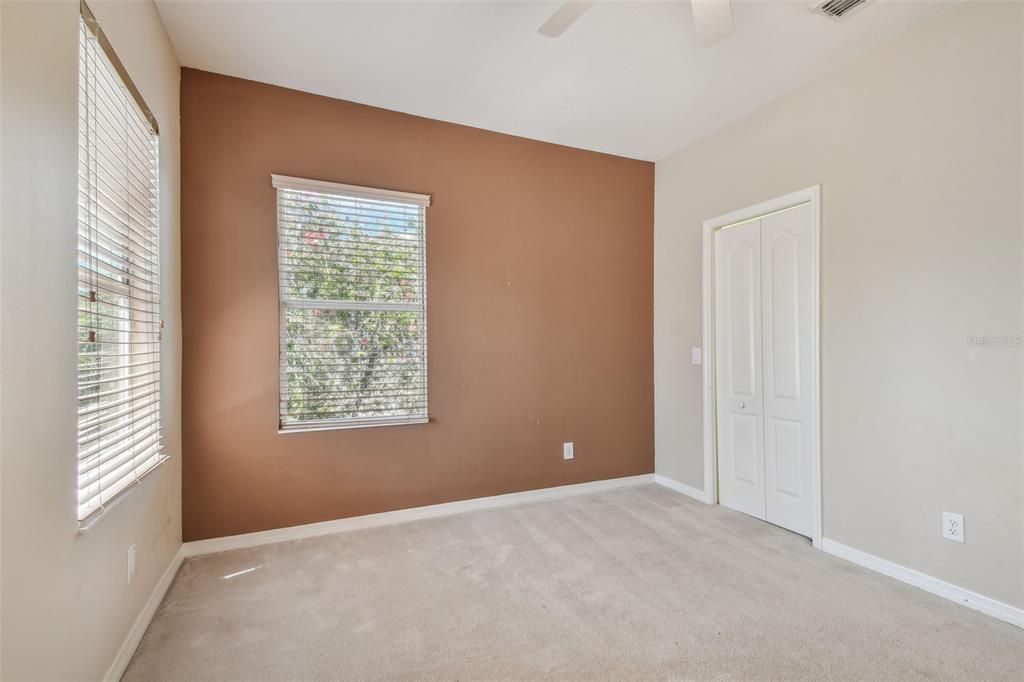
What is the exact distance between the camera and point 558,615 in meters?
2.12

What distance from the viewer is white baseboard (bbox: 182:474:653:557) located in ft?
9.18

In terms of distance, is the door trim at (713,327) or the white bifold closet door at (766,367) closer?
the door trim at (713,327)

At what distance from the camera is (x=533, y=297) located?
3689 millimetres

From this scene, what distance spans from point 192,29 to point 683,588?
3696 millimetres

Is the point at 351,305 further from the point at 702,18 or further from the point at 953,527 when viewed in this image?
the point at 953,527

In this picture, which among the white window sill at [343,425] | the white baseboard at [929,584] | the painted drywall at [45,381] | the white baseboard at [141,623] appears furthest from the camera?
the white window sill at [343,425]

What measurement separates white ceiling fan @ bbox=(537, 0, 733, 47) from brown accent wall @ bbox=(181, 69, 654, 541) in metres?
1.61

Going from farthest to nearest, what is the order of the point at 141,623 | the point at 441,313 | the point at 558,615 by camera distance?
the point at 441,313 → the point at 558,615 → the point at 141,623

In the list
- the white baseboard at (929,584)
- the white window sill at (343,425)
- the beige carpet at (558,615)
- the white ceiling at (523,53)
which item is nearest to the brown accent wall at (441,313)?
the white window sill at (343,425)

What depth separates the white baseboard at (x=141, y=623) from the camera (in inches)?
67.8

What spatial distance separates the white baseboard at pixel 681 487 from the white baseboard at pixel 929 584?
0.97 meters

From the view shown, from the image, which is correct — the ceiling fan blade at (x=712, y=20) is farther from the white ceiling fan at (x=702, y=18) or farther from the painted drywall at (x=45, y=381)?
the painted drywall at (x=45, y=381)

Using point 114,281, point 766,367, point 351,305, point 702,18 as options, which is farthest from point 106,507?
point 766,367

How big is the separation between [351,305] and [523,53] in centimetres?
179
